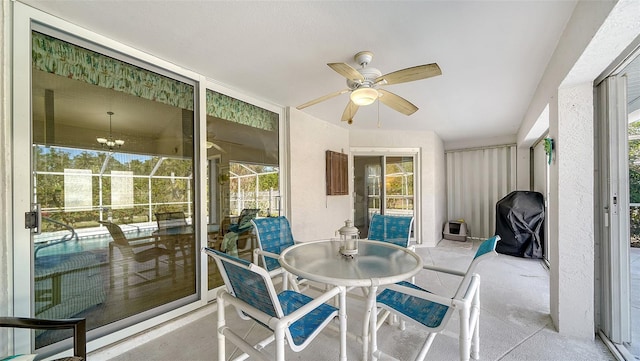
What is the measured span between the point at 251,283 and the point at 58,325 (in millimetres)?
997

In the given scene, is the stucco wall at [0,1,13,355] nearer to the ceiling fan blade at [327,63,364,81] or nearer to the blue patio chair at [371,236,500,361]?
the ceiling fan blade at [327,63,364,81]

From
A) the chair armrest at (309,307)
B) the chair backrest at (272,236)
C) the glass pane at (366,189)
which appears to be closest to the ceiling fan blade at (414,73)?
the chair armrest at (309,307)

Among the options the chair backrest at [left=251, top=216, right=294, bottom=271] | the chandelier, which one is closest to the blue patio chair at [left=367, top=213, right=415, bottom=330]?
the chair backrest at [left=251, top=216, right=294, bottom=271]

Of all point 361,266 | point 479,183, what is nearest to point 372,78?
point 361,266

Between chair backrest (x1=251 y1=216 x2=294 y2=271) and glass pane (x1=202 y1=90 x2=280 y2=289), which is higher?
glass pane (x1=202 y1=90 x2=280 y2=289)

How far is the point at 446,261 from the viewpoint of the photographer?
425cm

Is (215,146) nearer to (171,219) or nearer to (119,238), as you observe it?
(171,219)

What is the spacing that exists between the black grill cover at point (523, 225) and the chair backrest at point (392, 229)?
3.01m

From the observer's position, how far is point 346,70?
1.85m

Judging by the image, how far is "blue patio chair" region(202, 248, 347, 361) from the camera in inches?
45.9

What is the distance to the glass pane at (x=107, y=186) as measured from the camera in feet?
5.73

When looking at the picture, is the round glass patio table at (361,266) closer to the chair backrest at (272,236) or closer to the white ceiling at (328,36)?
the chair backrest at (272,236)

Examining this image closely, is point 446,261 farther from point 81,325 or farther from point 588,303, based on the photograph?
point 81,325

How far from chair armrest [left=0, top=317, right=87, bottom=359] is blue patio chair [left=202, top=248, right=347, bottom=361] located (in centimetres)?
66
